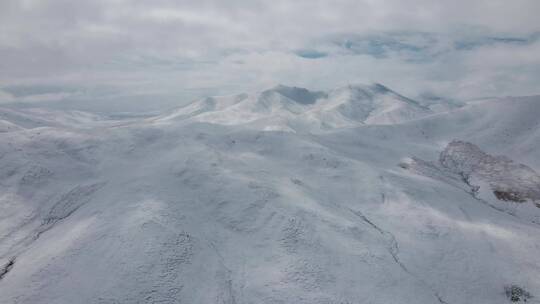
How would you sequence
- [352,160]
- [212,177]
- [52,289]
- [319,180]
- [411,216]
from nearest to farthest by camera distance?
[52,289], [411,216], [212,177], [319,180], [352,160]

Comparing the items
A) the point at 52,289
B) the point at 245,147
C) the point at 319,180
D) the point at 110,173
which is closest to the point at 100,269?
the point at 52,289

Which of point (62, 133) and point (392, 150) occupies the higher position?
point (62, 133)

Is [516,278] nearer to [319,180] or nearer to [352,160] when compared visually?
[319,180]

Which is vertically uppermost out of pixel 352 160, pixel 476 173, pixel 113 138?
pixel 113 138

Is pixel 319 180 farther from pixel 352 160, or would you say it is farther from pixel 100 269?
pixel 100 269

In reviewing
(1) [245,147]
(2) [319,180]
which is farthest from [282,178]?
(1) [245,147]

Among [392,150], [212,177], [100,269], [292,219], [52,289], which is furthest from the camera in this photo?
[392,150]

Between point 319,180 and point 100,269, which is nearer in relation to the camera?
point 100,269
